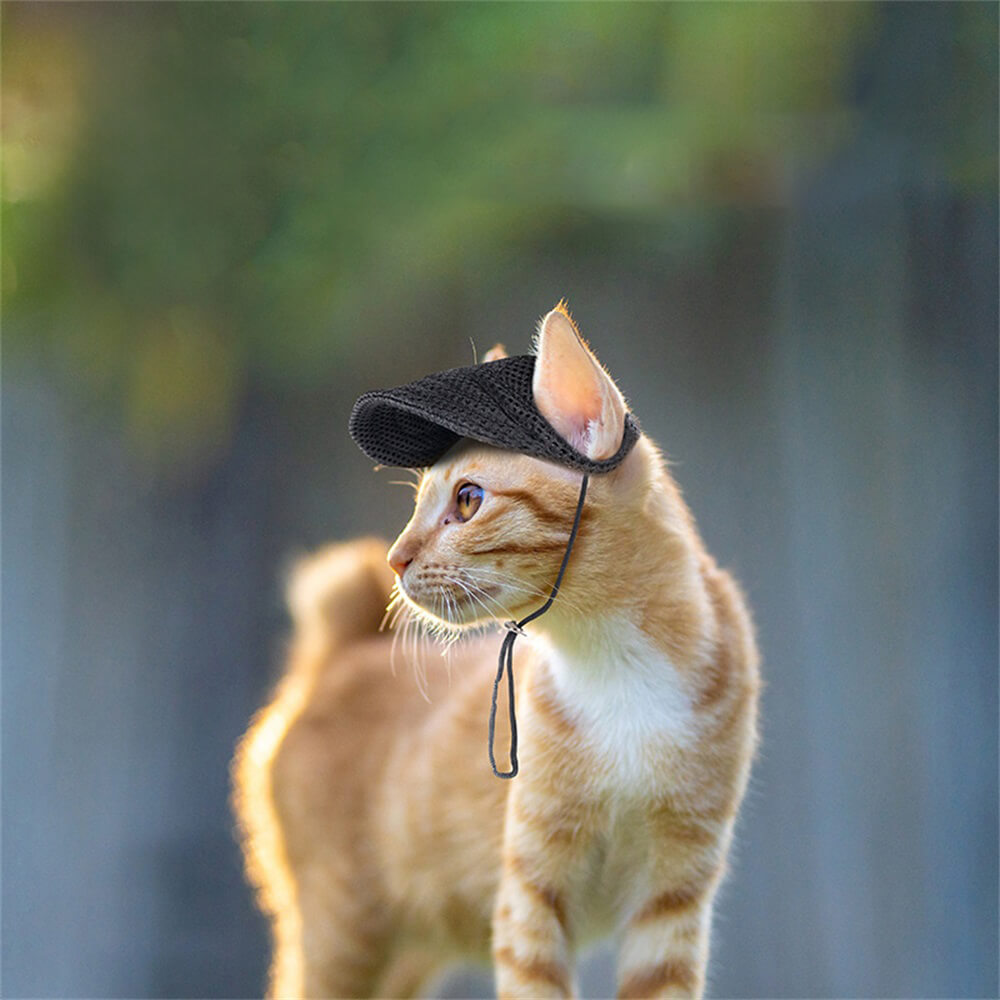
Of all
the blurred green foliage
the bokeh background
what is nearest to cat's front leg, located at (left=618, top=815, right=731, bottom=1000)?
the bokeh background

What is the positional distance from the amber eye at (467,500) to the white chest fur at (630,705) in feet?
0.41

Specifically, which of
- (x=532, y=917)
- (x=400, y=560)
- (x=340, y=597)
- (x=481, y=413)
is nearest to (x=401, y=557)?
(x=400, y=560)

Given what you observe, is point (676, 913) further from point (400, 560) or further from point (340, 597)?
point (340, 597)

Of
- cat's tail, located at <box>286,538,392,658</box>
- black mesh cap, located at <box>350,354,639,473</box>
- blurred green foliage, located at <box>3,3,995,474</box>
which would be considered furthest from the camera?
blurred green foliage, located at <box>3,3,995,474</box>

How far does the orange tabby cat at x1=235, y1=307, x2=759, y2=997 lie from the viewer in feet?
2.42

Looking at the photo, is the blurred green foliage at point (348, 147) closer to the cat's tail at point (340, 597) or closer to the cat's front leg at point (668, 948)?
the cat's tail at point (340, 597)

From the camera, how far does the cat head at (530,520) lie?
700mm

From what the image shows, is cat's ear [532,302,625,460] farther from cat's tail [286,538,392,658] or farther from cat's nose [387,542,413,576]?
cat's tail [286,538,392,658]

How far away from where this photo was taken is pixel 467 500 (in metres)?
0.75

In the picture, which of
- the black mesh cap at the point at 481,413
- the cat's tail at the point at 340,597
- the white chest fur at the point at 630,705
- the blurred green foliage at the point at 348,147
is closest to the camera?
the black mesh cap at the point at 481,413

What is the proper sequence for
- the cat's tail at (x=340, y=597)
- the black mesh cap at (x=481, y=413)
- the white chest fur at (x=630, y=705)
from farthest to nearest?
the cat's tail at (x=340, y=597)
the white chest fur at (x=630, y=705)
the black mesh cap at (x=481, y=413)

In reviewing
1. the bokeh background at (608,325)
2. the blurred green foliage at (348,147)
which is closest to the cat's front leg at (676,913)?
the bokeh background at (608,325)

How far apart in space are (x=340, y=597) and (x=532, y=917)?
46 cm

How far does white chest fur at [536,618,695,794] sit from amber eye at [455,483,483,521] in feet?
0.41
